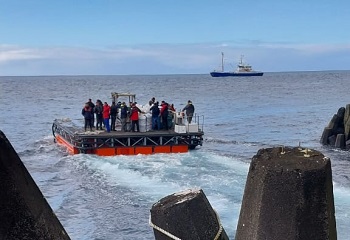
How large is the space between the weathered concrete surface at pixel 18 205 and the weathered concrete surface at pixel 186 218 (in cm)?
95

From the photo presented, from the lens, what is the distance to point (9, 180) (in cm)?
312

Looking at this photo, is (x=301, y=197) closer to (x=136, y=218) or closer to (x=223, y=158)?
(x=136, y=218)

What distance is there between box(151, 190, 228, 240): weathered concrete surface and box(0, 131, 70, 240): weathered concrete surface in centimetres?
95

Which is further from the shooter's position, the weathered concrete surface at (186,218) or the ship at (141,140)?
the ship at (141,140)

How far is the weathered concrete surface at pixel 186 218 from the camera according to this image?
12.7ft

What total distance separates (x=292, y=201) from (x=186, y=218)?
0.86m

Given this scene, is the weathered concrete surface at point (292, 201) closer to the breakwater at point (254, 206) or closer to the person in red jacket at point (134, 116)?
the breakwater at point (254, 206)

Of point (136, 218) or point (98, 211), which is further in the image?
point (98, 211)

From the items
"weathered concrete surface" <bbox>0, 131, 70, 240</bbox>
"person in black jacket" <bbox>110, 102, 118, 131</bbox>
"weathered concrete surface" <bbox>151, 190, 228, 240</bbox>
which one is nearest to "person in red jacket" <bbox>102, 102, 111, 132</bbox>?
"person in black jacket" <bbox>110, 102, 118, 131</bbox>

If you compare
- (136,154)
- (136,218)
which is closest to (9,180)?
(136,218)

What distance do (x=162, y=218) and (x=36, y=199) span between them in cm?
107

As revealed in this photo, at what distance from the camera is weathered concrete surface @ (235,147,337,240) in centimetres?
347

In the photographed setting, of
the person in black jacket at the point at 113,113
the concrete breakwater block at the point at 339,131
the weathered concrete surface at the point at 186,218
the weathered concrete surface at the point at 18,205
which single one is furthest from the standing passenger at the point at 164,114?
the weathered concrete surface at the point at 18,205

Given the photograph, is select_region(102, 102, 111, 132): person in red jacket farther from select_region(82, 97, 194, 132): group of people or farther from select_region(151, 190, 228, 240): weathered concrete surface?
select_region(151, 190, 228, 240): weathered concrete surface
